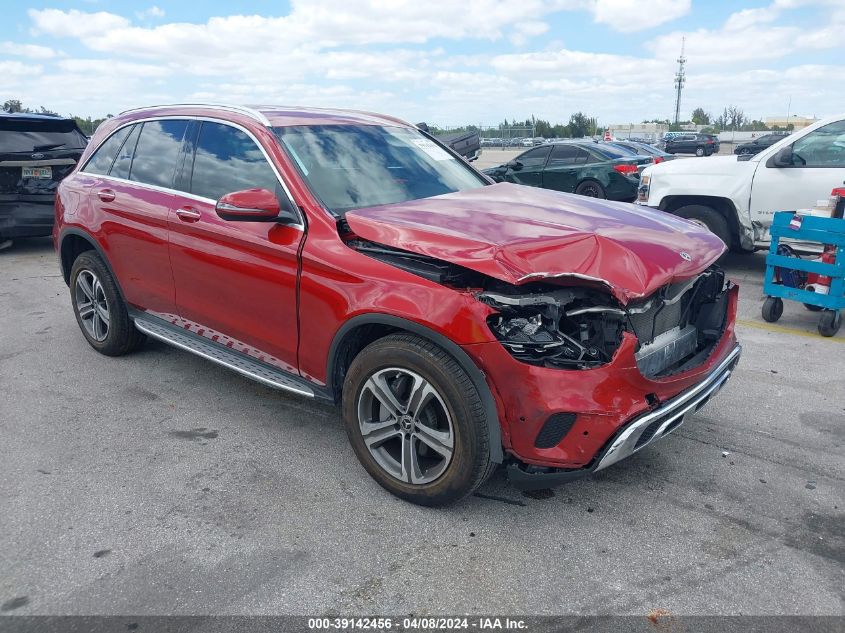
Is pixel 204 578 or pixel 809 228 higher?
pixel 809 228

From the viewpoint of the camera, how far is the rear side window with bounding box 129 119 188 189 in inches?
177

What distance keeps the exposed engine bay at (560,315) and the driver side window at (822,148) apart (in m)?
5.10

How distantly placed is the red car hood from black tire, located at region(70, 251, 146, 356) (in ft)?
8.08

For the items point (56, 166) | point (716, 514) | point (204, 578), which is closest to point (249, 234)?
point (204, 578)

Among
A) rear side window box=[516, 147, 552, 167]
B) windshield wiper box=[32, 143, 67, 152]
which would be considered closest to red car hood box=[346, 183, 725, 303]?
windshield wiper box=[32, 143, 67, 152]

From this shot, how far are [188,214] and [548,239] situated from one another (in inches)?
89.0

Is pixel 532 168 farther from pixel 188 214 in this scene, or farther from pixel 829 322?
pixel 188 214

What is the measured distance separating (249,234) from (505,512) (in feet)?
6.44

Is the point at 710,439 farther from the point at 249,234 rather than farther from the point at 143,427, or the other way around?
the point at 143,427

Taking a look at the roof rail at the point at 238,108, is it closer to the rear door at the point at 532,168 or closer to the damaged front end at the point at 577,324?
the damaged front end at the point at 577,324

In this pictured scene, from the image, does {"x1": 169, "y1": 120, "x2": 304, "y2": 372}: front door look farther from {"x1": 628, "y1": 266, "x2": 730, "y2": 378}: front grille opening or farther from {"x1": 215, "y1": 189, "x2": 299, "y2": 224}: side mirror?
{"x1": 628, "y1": 266, "x2": 730, "y2": 378}: front grille opening

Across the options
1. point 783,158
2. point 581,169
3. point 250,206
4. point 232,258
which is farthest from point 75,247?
point 581,169

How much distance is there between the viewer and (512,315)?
2965 millimetres

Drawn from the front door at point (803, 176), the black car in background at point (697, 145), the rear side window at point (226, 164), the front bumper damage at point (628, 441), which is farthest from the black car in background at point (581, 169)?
the black car in background at point (697, 145)
